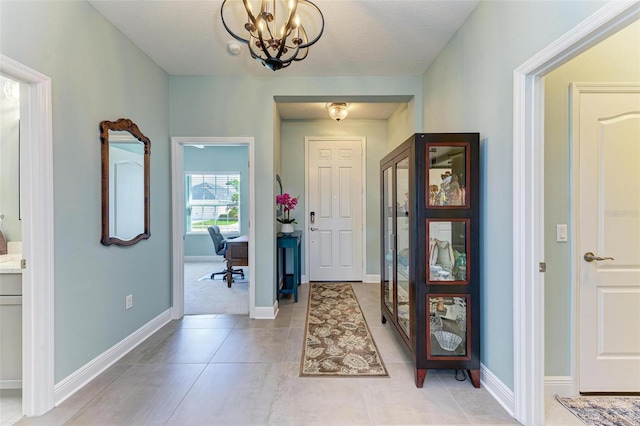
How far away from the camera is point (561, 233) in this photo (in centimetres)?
185

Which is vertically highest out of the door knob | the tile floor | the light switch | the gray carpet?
the light switch

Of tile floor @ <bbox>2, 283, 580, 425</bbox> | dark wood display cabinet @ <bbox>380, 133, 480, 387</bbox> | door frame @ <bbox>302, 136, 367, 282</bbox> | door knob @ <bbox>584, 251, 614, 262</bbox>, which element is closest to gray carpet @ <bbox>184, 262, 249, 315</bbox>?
tile floor @ <bbox>2, 283, 580, 425</bbox>

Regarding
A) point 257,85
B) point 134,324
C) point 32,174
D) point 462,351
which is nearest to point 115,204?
point 32,174

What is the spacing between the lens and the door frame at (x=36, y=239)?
1.71 metres

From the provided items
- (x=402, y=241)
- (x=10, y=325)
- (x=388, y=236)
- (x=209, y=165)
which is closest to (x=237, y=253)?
(x=388, y=236)

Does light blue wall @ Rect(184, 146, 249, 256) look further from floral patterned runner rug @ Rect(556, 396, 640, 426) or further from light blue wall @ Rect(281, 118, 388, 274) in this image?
floral patterned runner rug @ Rect(556, 396, 640, 426)

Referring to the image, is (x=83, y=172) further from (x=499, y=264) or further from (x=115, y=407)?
(x=499, y=264)

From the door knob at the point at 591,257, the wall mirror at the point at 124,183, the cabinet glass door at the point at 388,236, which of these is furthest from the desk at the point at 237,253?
the door knob at the point at 591,257

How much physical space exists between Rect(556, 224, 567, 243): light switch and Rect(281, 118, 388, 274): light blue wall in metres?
2.98

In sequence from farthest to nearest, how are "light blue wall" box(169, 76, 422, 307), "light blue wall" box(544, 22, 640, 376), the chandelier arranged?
"light blue wall" box(169, 76, 422, 307) → "light blue wall" box(544, 22, 640, 376) → the chandelier

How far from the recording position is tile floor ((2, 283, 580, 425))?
5.59ft

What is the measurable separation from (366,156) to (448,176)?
2.80 metres

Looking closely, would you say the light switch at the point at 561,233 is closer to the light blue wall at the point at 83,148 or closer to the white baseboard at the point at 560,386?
the white baseboard at the point at 560,386

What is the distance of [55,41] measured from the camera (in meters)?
1.82
